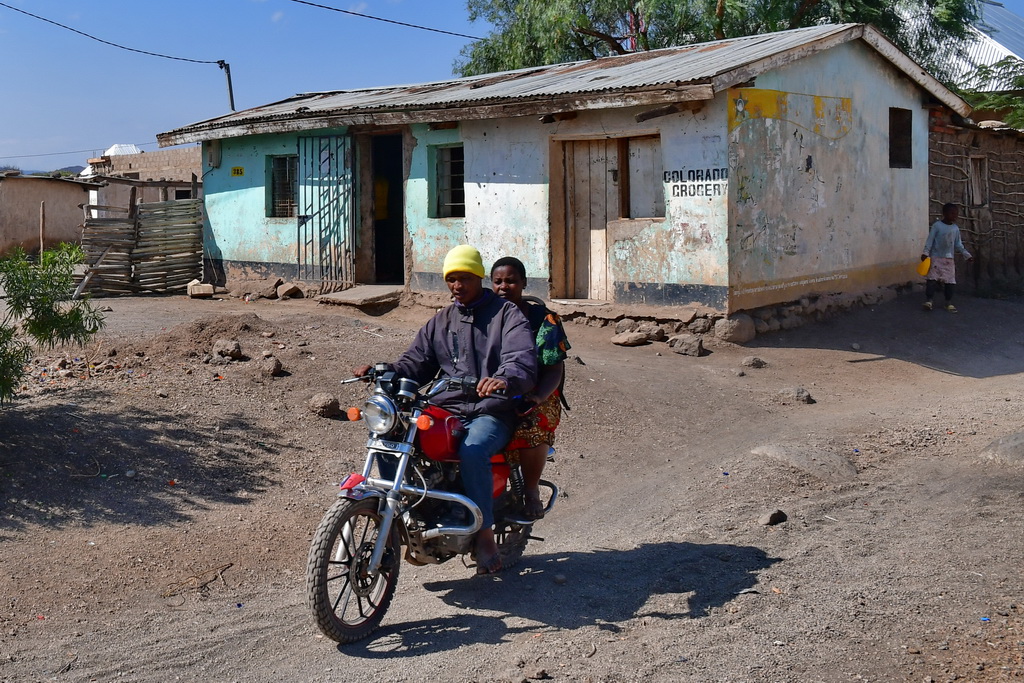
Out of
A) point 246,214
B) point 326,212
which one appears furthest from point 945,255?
point 246,214

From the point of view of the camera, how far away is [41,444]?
6.18 metres

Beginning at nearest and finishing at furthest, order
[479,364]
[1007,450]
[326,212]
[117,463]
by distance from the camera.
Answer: [479,364] → [117,463] → [1007,450] → [326,212]

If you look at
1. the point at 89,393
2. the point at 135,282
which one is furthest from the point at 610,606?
the point at 135,282

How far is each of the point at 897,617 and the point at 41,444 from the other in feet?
16.2

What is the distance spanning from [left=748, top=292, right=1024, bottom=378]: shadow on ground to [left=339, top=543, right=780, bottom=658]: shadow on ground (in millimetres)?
6632

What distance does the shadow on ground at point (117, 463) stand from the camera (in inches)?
221

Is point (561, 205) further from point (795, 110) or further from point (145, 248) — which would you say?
point (145, 248)

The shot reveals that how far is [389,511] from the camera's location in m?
4.14

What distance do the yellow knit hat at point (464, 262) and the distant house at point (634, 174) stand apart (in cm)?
668

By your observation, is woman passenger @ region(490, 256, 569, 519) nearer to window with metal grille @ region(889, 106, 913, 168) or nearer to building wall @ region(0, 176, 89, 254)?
window with metal grille @ region(889, 106, 913, 168)

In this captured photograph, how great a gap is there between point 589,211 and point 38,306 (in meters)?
7.61

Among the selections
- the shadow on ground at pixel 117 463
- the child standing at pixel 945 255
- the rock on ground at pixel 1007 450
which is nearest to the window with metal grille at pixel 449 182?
the child standing at pixel 945 255

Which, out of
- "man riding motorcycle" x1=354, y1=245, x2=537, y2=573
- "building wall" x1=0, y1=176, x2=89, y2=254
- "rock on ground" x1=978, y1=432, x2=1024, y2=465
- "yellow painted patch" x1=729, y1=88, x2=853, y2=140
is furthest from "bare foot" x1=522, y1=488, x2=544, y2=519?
"building wall" x1=0, y1=176, x2=89, y2=254

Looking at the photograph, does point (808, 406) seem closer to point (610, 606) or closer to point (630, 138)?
point (630, 138)
